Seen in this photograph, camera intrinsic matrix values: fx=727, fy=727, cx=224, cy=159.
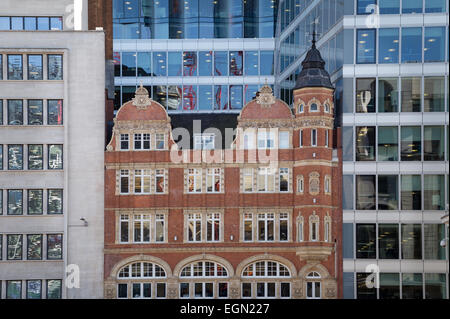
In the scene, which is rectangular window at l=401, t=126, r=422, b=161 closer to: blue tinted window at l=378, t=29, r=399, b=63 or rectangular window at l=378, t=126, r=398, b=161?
rectangular window at l=378, t=126, r=398, b=161

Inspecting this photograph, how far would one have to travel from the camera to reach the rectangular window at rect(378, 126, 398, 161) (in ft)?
153

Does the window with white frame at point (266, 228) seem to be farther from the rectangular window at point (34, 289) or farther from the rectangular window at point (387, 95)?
the rectangular window at point (34, 289)

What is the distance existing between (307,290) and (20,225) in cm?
1912

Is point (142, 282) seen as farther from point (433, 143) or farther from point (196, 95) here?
point (196, 95)

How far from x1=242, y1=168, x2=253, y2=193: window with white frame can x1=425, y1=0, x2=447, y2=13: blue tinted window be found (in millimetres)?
15322

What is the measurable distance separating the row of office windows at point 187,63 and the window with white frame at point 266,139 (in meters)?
16.5

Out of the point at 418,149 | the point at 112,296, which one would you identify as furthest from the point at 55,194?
the point at 418,149

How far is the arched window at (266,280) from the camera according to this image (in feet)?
154

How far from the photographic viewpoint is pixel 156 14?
6297cm

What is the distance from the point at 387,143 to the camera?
46750 millimetres

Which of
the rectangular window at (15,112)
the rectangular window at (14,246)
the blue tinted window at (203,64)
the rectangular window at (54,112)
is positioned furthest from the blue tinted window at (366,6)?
the rectangular window at (14,246)

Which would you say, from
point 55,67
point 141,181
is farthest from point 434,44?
point 55,67

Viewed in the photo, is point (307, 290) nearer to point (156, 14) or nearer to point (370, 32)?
point (370, 32)

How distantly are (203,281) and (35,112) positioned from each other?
51.3 feet
